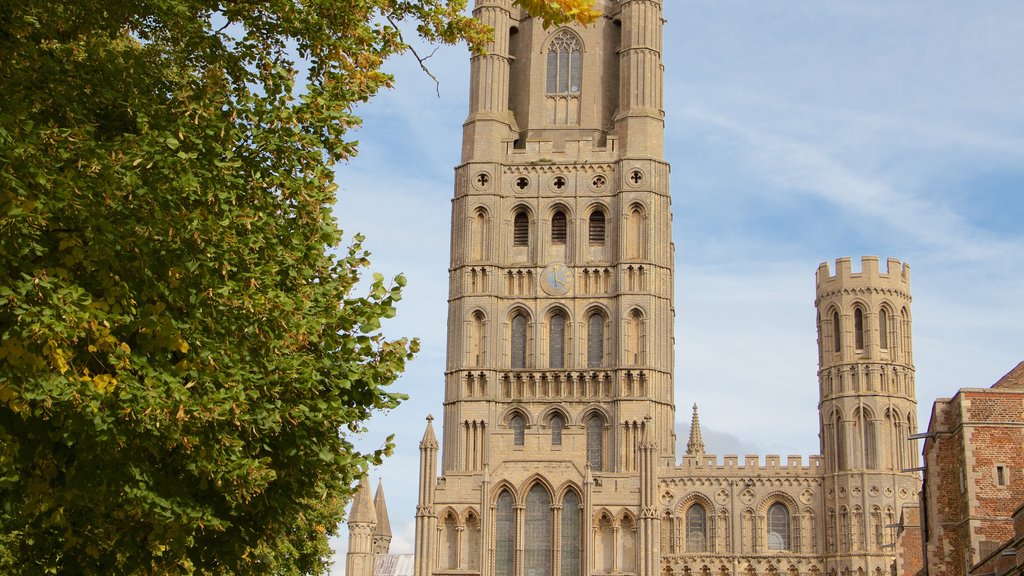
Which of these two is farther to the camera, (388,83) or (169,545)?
(388,83)

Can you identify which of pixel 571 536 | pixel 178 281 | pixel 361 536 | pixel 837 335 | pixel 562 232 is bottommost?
pixel 178 281

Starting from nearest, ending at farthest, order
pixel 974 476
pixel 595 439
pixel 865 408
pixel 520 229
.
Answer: pixel 974 476
pixel 595 439
pixel 865 408
pixel 520 229

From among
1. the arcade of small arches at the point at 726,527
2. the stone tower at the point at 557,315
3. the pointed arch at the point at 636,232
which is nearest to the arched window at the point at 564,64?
the stone tower at the point at 557,315

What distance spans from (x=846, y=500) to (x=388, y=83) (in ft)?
185

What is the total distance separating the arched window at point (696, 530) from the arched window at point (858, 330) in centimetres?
1092

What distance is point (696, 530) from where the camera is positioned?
234ft

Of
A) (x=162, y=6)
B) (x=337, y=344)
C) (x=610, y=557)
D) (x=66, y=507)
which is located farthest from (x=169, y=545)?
(x=610, y=557)

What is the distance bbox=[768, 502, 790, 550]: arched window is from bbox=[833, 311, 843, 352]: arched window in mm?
8137

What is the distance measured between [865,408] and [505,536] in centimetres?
1801

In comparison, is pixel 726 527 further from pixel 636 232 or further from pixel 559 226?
pixel 559 226

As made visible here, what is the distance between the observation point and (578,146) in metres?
74.9

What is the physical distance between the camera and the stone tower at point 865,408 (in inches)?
2704

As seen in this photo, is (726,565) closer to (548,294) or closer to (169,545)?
(548,294)

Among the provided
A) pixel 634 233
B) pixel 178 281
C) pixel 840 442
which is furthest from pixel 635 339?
pixel 178 281
